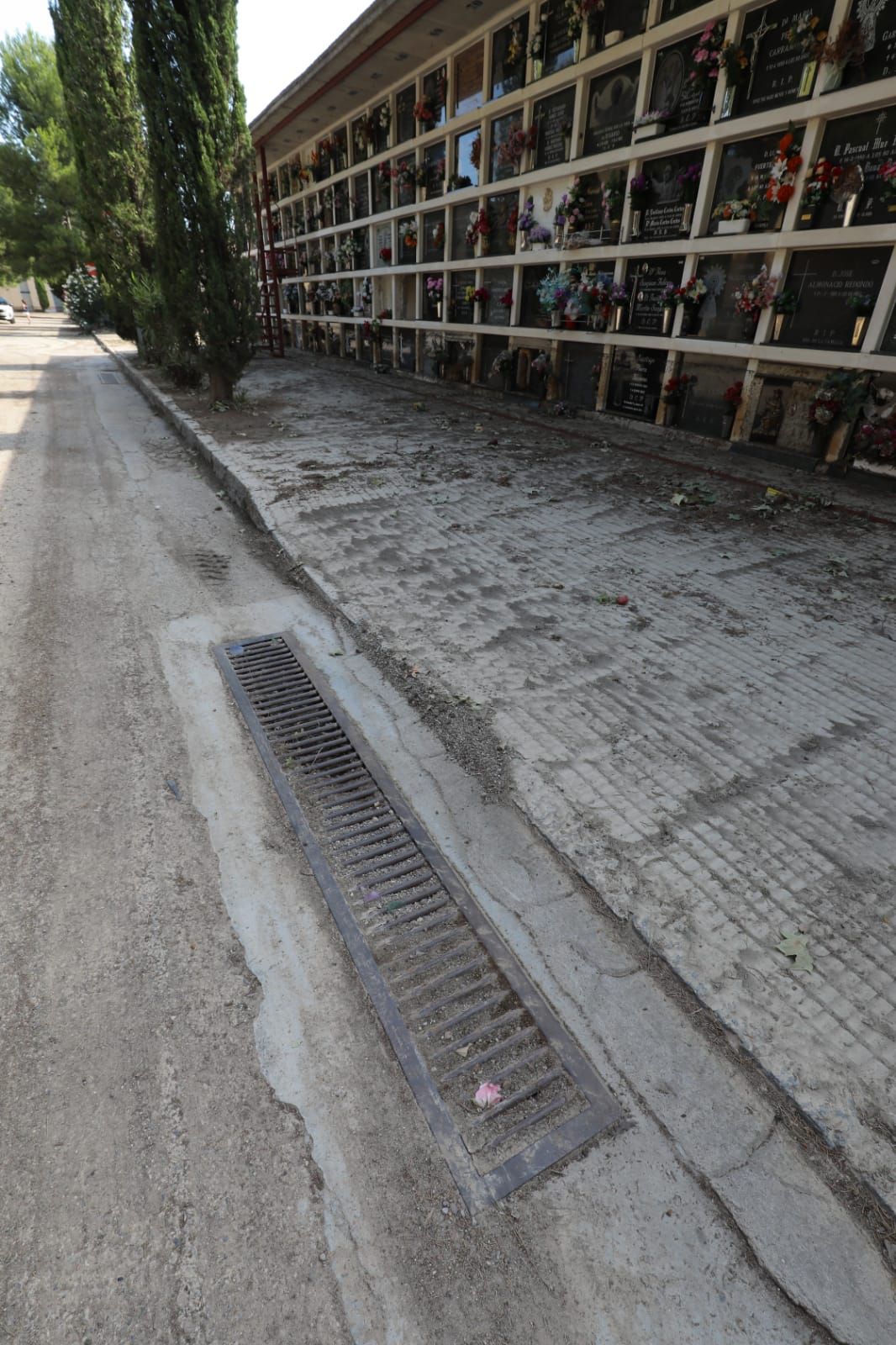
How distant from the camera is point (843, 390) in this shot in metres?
6.59

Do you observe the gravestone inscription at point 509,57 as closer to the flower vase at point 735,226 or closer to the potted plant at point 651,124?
the potted plant at point 651,124

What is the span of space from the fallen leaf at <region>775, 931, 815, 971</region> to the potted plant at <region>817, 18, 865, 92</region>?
26.7ft

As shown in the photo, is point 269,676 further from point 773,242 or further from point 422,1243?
point 773,242

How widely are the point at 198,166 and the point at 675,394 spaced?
6932 mm

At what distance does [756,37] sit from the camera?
22.2 feet

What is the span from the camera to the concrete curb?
133 centimetres

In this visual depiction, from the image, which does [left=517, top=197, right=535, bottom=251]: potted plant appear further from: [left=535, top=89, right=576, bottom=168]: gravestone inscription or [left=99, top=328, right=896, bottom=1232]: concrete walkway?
[left=99, top=328, right=896, bottom=1232]: concrete walkway

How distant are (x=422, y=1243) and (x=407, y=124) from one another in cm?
1730

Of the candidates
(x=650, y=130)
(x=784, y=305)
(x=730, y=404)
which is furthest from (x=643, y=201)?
(x=730, y=404)

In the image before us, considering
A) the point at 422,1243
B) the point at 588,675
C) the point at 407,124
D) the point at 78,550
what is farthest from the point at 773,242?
the point at 407,124

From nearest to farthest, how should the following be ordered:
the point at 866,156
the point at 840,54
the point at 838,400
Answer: the point at 840,54, the point at 866,156, the point at 838,400

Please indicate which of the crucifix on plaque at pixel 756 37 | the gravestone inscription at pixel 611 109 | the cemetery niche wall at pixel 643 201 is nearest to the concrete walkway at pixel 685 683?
the cemetery niche wall at pixel 643 201

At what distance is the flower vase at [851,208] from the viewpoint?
20.6ft

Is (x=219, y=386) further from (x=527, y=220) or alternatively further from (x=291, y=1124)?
(x=291, y=1124)
